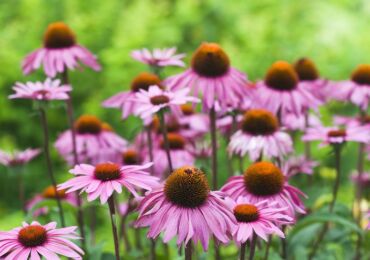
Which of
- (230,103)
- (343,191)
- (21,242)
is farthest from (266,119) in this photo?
(343,191)

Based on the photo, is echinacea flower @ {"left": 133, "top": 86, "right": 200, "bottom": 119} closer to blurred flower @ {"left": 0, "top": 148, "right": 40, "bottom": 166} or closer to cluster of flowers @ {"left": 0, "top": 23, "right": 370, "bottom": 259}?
cluster of flowers @ {"left": 0, "top": 23, "right": 370, "bottom": 259}

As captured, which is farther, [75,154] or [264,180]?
[75,154]

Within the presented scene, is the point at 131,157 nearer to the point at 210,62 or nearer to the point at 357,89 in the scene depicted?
the point at 210,62

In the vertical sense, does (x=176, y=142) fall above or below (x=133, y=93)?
below

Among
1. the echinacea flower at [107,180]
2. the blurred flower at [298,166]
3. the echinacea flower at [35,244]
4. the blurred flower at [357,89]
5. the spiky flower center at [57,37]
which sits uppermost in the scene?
the spiky flower center at [57,37]

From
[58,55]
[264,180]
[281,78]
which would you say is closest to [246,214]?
[264,180]

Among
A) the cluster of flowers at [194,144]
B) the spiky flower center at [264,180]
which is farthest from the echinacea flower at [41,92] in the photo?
the spiky flower center at [264,180]

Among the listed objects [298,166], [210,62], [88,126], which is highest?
[210,62]

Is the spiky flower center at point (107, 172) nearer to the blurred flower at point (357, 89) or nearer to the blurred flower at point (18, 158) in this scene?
the blurred flower at point (18, 158)
